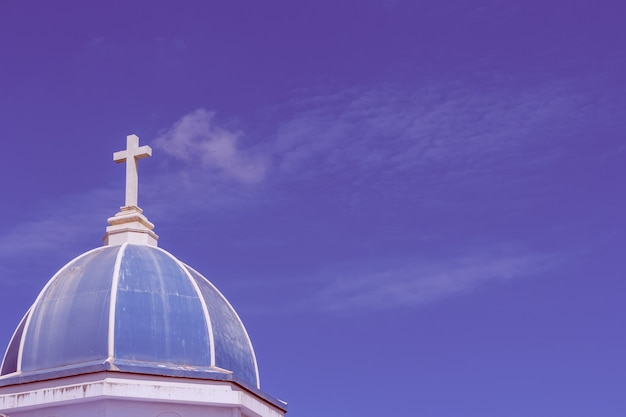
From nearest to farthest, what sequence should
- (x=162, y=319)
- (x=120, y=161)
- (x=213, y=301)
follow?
(x=162, y=319) → (x=213, y=301) → (x=120, y=161)

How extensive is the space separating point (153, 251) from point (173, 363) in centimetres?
288

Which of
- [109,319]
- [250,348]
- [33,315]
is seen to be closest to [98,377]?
[109,319]

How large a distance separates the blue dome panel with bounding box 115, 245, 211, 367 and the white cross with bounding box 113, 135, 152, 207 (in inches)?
75.7

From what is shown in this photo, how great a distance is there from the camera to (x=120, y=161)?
22.5 meters

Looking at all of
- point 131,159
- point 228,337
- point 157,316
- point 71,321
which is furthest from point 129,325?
point 131,159

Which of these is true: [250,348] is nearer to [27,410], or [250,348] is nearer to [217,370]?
[217,370]

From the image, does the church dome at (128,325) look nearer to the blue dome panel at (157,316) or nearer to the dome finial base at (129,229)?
the blue dome panel at (157,316)

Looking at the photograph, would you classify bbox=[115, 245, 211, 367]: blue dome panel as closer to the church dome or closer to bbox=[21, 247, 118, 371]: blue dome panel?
the church dome

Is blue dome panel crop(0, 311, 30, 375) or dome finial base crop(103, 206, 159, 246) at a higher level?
dome finial base crop(103, 206, 159, 246)

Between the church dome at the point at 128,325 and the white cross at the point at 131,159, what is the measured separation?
1668 mm

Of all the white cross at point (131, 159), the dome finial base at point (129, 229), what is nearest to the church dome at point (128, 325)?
the dome finial base at point (129, 229)

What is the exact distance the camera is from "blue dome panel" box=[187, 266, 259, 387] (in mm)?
19719

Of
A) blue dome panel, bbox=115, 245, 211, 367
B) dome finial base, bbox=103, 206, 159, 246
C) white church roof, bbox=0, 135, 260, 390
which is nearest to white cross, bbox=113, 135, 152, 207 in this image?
dome finial base, bbox=103, 206, 159, 246

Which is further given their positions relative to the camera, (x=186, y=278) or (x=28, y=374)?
(x=186, y=278)
